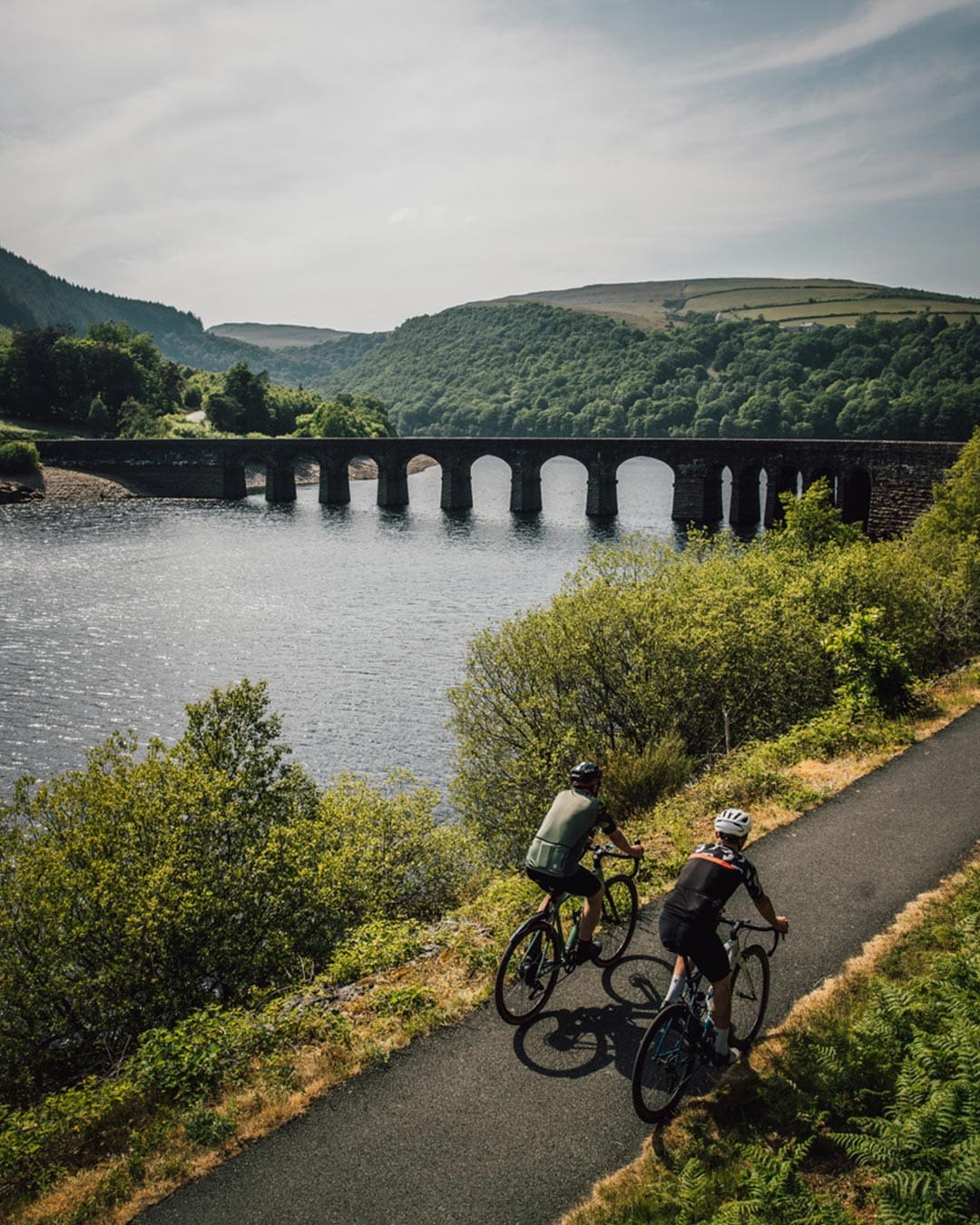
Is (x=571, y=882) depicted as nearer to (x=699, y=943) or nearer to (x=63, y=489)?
(x=699, y=943)

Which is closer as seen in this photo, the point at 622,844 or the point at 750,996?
the point at 750,996

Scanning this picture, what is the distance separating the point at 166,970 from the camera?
1499cm

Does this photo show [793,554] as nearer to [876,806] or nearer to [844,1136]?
[876,806]

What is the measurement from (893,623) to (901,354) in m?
162

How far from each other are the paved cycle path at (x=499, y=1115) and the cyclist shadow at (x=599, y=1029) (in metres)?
0.02

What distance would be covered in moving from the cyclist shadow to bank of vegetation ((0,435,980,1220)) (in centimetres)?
104

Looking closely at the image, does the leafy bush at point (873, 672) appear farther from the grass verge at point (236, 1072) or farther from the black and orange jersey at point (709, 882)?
the black and orange jersey at point (709, 882)

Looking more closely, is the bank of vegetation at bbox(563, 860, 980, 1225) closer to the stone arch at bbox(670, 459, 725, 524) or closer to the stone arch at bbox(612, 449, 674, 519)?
→ the stone arch at bbox(670, 459, 725, 524)

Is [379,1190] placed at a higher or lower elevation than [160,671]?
higher

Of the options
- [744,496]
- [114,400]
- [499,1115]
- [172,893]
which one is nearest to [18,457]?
[114,400]

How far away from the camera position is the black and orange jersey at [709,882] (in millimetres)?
8328

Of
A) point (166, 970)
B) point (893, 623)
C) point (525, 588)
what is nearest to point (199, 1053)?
point (166, 970)

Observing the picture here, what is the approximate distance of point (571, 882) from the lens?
10.0 meters

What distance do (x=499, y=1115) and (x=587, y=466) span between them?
9988 cm
